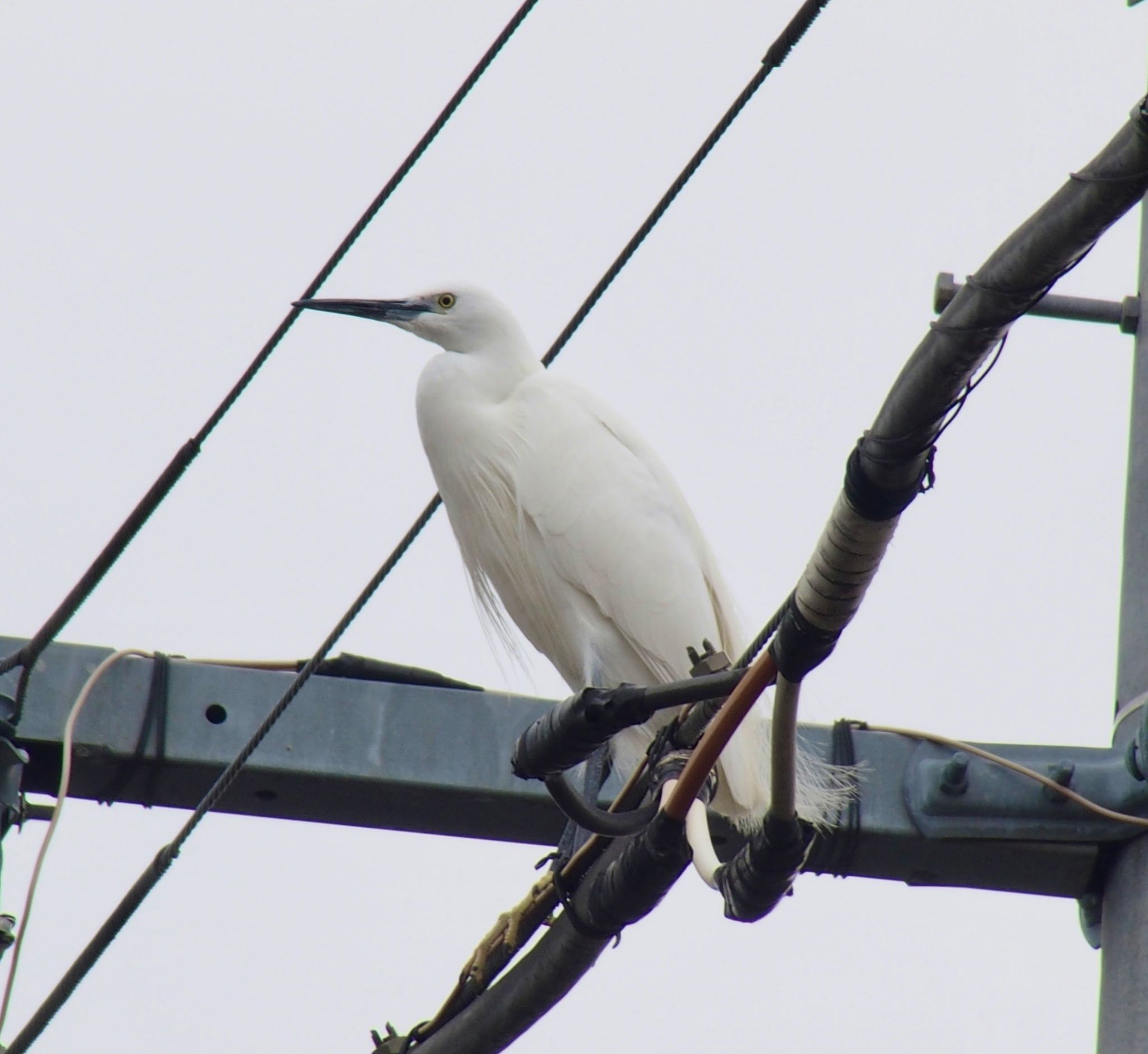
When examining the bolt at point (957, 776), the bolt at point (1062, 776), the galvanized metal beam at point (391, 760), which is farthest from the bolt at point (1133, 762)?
the bolt at point (957, 776)

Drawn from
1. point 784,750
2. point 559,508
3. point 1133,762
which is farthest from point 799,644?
point 559,508

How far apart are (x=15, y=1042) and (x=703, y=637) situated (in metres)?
2.50

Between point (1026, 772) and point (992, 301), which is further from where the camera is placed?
point (1026, 772)

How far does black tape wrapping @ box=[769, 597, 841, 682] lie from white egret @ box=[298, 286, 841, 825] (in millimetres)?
2813

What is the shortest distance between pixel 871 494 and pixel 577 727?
525 millimetres

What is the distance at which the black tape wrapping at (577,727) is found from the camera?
2.23 m

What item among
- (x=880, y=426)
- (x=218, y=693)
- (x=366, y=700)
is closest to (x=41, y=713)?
(x=218, y=693)

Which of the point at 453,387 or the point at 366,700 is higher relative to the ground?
the point at 453,387

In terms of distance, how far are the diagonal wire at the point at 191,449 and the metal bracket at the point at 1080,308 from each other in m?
0.95

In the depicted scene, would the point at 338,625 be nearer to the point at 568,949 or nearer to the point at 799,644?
the point at 568,949

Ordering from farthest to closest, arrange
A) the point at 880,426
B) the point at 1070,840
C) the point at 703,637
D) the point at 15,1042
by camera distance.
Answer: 1. the point at 703,637
2. the point at 1070,840
3. the point at 15,1042
4. the point at 880,426

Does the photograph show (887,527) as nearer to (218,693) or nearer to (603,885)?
(603,885)

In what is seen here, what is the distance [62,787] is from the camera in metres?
3.22

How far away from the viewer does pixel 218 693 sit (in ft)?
11.6
